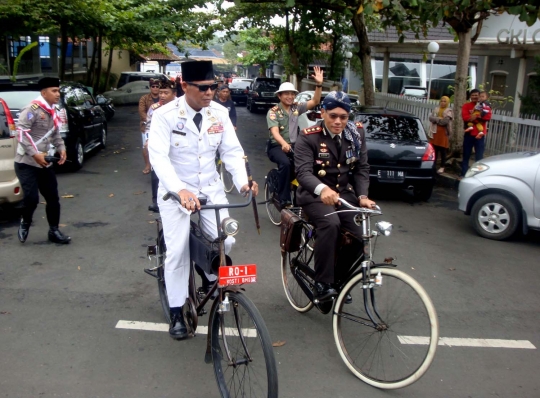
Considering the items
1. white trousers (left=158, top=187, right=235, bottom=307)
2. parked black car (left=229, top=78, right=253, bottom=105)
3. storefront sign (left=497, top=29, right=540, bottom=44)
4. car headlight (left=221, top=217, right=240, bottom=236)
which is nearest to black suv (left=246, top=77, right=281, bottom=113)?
parked black car (left=229, top=78, right=253, bottom=105)

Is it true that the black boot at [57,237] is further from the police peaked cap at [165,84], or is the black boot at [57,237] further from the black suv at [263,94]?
the black suv at [263,94]

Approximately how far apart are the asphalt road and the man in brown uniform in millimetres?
534

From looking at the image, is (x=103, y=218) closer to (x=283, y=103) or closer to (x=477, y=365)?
(x=283, y=103)

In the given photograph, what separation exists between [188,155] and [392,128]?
7.24m

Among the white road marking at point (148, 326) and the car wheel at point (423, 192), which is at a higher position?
the car wheel at point (423, 192)

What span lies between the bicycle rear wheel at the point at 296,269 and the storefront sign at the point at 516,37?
11869 millimetres

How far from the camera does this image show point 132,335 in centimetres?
467

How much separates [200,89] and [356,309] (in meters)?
1.93

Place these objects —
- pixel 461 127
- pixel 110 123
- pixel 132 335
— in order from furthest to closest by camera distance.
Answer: pixel 110 123, pixel 461 127, pixel 132 335

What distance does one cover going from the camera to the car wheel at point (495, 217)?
26.1 ft

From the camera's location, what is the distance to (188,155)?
4.10m

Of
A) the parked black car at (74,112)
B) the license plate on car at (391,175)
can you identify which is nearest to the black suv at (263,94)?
the parked black car at (74,112)

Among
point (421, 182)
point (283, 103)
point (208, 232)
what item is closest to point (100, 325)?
point (208, 232)

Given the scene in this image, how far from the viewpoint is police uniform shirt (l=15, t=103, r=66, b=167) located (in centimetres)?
656
